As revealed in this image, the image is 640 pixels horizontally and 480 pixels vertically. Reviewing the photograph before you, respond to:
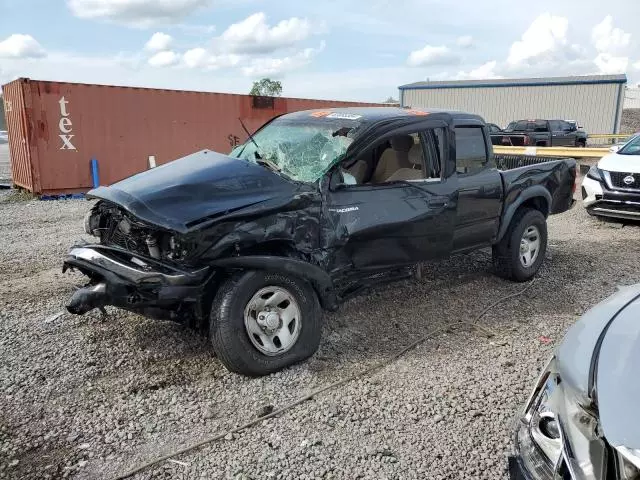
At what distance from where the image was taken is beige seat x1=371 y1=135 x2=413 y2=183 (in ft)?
15.7

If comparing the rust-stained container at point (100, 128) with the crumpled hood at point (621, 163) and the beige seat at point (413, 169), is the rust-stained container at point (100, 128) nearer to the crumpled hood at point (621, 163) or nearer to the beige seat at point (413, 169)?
the crumpled hood at point (621, 163)

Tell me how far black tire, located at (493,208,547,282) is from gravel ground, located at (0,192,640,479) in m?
0.23

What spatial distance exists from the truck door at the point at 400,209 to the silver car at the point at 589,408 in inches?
81.8

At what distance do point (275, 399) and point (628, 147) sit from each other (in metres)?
8.41

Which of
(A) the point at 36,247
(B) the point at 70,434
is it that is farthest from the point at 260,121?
(B) the point at 70,434

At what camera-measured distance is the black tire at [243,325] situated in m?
3.41

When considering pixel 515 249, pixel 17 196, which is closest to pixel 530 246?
pixel 515 249

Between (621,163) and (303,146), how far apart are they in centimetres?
628

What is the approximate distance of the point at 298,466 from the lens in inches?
109

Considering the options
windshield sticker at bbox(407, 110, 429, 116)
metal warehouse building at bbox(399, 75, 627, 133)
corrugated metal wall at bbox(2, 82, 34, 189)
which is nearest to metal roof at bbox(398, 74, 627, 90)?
metal warehouse building at bbox(399, 75, 627, 133)

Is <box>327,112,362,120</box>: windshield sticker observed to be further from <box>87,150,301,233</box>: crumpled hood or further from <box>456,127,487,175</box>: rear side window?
<box>456,127,487,175</box>: rear side window

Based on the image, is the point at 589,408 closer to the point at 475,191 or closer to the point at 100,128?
the point at 475,191

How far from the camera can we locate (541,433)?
1902 mm

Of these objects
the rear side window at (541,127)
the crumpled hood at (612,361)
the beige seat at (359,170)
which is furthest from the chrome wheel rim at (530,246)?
the rear side window at (541,127)
